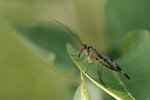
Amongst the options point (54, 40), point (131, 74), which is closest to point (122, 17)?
point (54, 40)

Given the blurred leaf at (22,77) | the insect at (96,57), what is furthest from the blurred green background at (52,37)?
the insect at (96,57)

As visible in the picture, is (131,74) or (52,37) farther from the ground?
(52,37)

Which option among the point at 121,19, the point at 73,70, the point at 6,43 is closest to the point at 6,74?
the point at 6,43

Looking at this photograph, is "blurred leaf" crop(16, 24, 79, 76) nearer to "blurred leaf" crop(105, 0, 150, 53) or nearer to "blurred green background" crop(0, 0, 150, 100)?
"blurred green background" crop(0, 0, 150, 100)

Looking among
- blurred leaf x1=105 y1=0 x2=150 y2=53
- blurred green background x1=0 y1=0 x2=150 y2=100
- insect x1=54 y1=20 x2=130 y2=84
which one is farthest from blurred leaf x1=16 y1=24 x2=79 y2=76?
blurred leaf x1=105 y1=0 x2=150 y2=53

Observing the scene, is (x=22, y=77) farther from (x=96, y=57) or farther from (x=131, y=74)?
(x=131, y=74)

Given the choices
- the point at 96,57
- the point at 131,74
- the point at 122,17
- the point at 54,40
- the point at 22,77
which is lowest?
the point at 131,74

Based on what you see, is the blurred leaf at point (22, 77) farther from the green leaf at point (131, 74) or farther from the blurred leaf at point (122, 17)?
the green leaf at point (131, 74)
